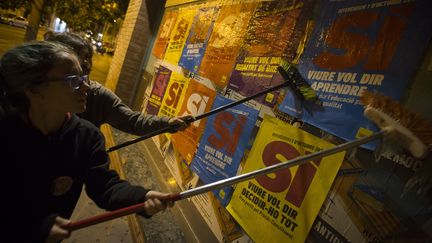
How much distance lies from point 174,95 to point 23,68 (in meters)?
3.11

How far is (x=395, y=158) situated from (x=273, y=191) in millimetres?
939

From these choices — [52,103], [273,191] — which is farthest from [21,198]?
[273,191]

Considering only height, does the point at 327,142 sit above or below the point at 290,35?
below

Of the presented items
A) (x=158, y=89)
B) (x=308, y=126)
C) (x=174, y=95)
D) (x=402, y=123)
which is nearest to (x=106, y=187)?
(x=308, y=126)

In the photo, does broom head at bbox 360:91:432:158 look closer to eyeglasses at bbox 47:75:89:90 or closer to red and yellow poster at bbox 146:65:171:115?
eyeglasses at bbox 47:75:89:90

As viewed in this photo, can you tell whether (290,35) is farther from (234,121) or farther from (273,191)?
(273,191)

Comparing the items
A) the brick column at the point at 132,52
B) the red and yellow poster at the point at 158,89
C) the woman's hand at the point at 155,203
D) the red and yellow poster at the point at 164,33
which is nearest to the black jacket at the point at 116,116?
the woman's hand at the point at 155,203

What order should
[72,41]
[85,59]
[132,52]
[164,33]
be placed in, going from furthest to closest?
[132,52], [164,33], [85,59], [72,41]

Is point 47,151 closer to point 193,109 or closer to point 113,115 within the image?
point 113,115

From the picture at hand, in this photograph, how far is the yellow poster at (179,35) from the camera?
463cm

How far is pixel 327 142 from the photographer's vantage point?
6.33 feet

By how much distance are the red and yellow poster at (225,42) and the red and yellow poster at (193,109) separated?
0.56ft

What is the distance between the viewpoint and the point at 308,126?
211 centimetres

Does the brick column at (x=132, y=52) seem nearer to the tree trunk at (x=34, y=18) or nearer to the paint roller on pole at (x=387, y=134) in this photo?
the tree trunk at (x=34, y=18)
